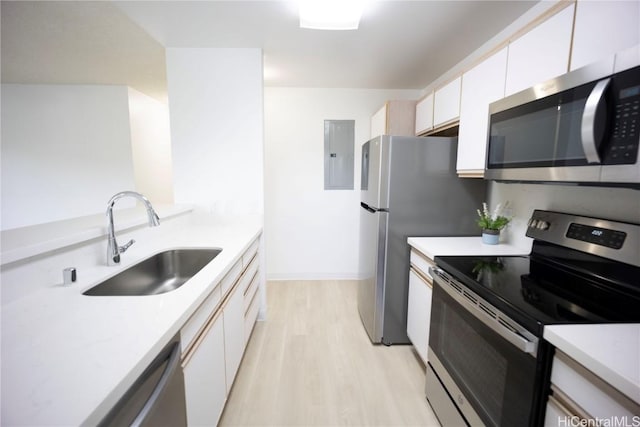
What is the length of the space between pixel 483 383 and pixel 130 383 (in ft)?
4.02

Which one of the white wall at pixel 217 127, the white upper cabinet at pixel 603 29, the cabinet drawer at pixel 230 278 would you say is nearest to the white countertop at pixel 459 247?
the white upper cabinet at pixel 603 29

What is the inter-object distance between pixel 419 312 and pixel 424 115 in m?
1.68

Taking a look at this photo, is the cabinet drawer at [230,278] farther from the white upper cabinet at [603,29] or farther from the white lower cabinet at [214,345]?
the white upper cabinet at [603,29]

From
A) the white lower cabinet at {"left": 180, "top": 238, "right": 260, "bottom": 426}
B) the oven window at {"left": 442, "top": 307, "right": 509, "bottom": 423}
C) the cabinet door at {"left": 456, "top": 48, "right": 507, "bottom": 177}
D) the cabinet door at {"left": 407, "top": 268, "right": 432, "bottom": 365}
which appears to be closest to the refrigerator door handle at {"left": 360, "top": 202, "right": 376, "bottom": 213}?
the cabinet door at {"left": 407, "top": 268, "right": 432, "bottom": 365}

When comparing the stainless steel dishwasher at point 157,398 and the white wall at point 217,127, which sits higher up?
the white wall at point 217,127

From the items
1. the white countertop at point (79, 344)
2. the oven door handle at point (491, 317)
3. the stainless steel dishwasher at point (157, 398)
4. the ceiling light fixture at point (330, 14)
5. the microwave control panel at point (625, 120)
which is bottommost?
the stainless steel dishwasher at point (157, 398)

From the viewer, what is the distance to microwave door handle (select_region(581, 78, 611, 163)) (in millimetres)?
783

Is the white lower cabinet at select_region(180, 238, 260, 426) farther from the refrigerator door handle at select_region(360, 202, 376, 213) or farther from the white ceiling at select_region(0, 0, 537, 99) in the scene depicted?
the white ceiling at select_region(0, 0, 537, 99)

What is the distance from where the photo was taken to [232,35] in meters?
2.00

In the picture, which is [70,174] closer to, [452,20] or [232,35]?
[232,35]

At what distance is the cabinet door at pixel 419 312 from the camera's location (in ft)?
5.38

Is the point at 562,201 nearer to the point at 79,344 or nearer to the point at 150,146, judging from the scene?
the point at 79,344

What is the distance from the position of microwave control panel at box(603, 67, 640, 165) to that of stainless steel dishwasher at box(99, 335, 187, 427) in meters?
1.49

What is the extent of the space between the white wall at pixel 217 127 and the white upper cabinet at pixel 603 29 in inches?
78.9
